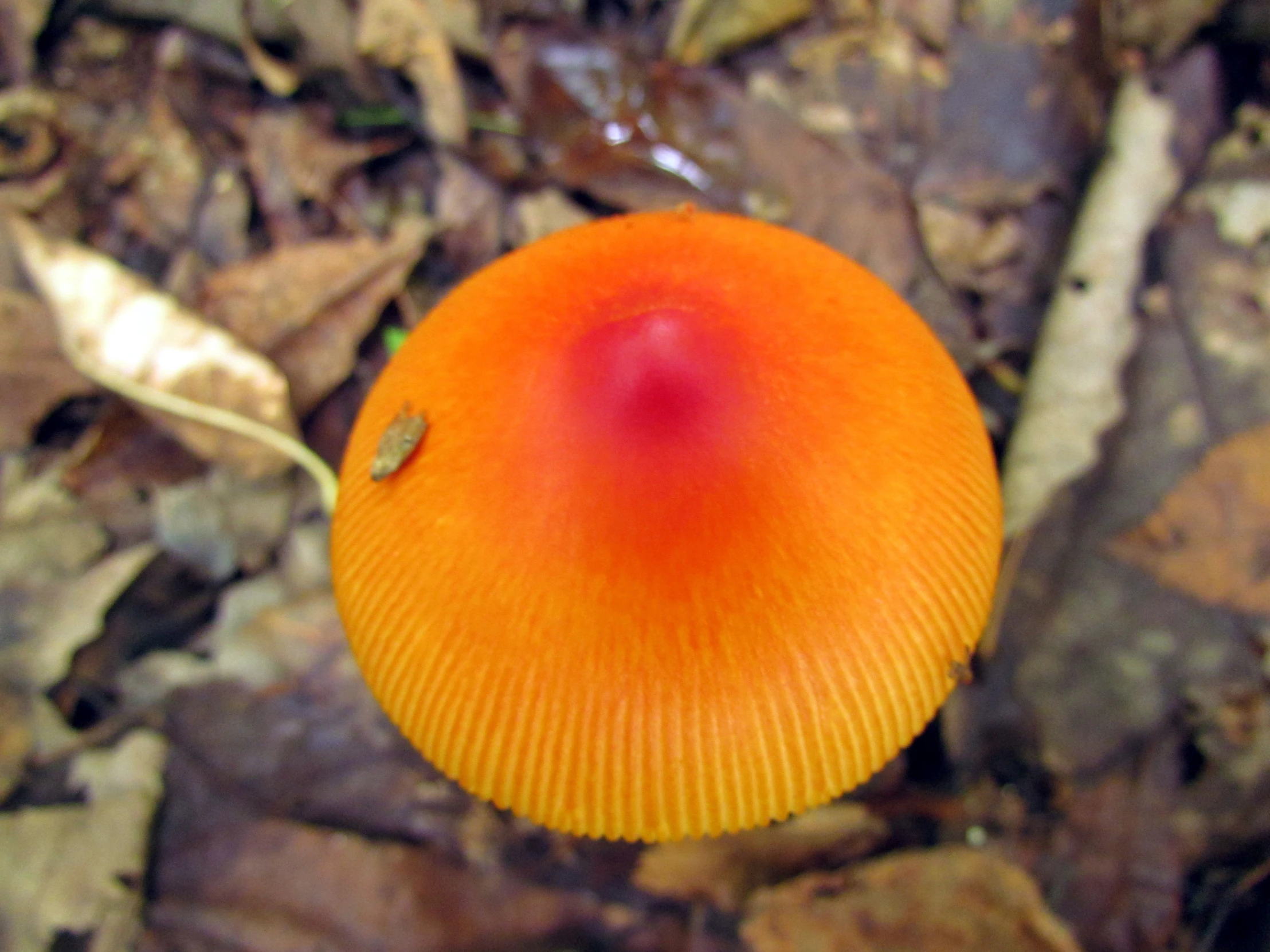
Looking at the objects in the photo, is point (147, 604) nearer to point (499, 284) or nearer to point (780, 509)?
point (499, 284)

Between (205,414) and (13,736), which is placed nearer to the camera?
(13,736)

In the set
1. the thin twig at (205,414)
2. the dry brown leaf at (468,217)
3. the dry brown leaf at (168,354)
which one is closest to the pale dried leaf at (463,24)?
the dry brown leaf at (468,217)

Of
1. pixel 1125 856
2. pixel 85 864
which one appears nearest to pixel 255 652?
pixel 85 864

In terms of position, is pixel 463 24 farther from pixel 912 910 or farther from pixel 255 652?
pixel 912 910

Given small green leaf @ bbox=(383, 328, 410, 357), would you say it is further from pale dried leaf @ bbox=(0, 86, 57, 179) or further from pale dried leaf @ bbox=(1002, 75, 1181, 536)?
pale dried leaf @ bbox=(1002, 75, 1181, 536)

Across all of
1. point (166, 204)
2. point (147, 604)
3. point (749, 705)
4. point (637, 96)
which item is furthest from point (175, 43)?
point (749, 705)

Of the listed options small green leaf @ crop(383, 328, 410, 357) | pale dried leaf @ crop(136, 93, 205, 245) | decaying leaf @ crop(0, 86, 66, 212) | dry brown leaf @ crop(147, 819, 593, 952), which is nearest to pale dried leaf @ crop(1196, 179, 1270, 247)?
small green leaf @ crop(383, 328, 410, 357)
